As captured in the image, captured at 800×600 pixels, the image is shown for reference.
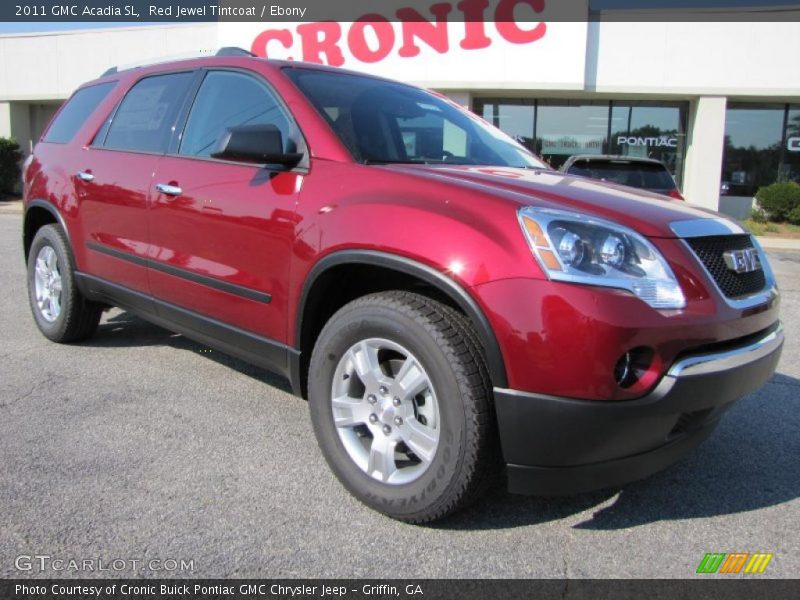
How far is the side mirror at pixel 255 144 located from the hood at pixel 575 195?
19.0 inches

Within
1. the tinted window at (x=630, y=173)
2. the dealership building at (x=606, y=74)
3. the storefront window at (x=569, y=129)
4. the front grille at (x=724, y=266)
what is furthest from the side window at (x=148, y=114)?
the storefront window at (x=569, y=129)

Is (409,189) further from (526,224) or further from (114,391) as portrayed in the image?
(114,391)

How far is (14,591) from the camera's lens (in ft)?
6.73

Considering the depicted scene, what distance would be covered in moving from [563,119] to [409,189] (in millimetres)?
16871

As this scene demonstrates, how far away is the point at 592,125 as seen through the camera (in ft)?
59.5

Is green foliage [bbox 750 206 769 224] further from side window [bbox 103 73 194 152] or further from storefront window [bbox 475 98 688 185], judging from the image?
side window [bbox 103 73 194 152]

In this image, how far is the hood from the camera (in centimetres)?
229

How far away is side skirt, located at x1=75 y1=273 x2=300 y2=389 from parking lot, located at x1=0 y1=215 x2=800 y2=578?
1.37 ft

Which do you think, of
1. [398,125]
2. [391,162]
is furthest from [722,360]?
[398,125]

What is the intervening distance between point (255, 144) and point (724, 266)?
74.9 inches

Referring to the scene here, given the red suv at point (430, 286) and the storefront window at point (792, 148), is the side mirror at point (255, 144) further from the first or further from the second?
the storefront window at point (792, 148)

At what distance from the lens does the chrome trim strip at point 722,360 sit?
6.98 ft

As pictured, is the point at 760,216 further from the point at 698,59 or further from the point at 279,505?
the point at 279,505

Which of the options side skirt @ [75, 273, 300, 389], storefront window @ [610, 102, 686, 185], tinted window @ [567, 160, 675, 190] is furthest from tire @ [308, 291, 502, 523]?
storefront window @ [610, 102, 686, 185]
